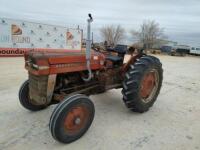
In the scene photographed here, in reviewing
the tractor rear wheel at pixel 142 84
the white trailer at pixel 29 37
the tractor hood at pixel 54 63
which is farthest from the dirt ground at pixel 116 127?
the white trailer at pixel 29 37

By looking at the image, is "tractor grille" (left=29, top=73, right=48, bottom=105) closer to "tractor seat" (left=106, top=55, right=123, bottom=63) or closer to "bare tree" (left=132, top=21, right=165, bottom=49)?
"tractor seat" (left=106, top=55, right=123, bottom=63)

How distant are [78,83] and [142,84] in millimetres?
1122

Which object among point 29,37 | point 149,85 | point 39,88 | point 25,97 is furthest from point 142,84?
point 29,37

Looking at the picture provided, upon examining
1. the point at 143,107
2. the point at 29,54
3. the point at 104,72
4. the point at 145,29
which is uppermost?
the point at 145,29

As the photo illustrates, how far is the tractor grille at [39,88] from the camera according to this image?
9.11ft

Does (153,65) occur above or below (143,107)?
above

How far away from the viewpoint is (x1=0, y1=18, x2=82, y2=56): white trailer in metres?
11.0

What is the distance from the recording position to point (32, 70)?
9.16 ft

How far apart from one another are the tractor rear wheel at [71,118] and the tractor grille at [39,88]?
47 centimetres

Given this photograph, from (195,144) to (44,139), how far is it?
209cm

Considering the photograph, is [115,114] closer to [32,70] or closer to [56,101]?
[56,101]

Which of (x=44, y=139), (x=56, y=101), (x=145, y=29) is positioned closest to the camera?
(x=44, y=139)

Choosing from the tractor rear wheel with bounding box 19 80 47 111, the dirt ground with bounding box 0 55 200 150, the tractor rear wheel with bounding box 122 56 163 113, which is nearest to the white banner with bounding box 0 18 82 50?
the dirt ground with bounding box 0 55 200 150

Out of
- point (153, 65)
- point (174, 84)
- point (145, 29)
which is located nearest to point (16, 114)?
point (153, 65)
